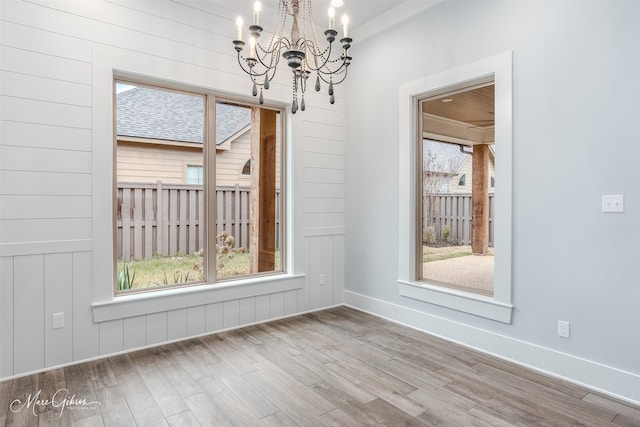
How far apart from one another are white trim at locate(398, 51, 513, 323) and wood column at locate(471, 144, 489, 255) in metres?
0.20

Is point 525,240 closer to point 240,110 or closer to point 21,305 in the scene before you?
point 240,110

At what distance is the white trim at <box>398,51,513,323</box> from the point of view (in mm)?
2893

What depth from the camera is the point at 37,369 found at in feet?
8.79

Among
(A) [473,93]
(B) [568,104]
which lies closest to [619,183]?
(B) [568,104]

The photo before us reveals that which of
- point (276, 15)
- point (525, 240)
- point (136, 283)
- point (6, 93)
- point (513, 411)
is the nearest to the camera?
point (513, 411)

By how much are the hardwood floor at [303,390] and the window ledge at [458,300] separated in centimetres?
34

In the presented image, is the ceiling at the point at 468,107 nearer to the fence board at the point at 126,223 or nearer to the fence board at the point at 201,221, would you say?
the fence board at the point at 201,221

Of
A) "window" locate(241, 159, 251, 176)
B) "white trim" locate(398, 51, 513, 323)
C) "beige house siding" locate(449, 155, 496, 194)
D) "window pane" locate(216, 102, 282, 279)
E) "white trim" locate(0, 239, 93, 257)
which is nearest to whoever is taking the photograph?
"white trim" locate(0, 239, 93, 257)

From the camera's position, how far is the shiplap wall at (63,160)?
2592mm

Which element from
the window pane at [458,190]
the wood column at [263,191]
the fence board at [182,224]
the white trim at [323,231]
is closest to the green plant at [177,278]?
the fence board at [182,224]

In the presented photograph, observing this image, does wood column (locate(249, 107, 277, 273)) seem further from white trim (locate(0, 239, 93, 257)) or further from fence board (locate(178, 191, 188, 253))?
white trim (locate(0, 239, 93, 257))

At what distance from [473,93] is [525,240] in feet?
4.47

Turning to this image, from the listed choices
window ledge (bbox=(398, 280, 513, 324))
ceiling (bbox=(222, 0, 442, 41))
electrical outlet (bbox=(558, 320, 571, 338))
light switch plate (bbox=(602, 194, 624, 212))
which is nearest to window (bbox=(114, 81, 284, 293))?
ceiling (bbox=(222, 0, 442, 41))

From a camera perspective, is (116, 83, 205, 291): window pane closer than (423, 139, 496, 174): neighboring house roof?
Yes
